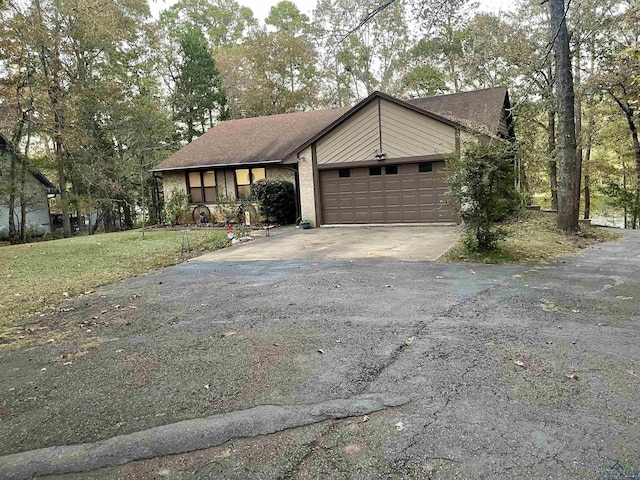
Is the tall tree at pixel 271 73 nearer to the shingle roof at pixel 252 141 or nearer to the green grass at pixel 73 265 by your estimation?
the shingle roof at pixel 252 141

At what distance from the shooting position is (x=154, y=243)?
12984mm

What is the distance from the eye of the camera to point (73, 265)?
388 inches

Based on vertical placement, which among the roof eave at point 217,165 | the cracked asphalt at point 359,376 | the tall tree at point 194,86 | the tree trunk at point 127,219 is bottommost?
the cracked asphalt at point 359,376

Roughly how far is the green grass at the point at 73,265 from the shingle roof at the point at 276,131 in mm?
5871

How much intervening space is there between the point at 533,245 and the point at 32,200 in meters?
23.0

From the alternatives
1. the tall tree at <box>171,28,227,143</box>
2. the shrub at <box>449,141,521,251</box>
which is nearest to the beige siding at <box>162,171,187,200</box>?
the tall tree at <box>171,28,227,143</box>

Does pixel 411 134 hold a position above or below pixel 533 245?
above

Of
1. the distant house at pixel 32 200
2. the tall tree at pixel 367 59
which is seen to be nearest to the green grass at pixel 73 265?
the distant house at pixel 32 200

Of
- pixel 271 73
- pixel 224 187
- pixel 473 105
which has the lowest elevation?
pixel 224 187

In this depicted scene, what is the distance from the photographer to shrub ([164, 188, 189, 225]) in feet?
65.6

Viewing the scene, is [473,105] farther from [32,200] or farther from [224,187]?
[32,200]

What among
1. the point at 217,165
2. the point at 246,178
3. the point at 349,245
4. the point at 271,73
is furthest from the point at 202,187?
the point at 271,73

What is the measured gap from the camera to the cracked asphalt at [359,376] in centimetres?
248

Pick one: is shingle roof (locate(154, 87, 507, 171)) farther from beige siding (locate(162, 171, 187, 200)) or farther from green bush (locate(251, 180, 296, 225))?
green bush (locate(251, 180, 296, 225))
